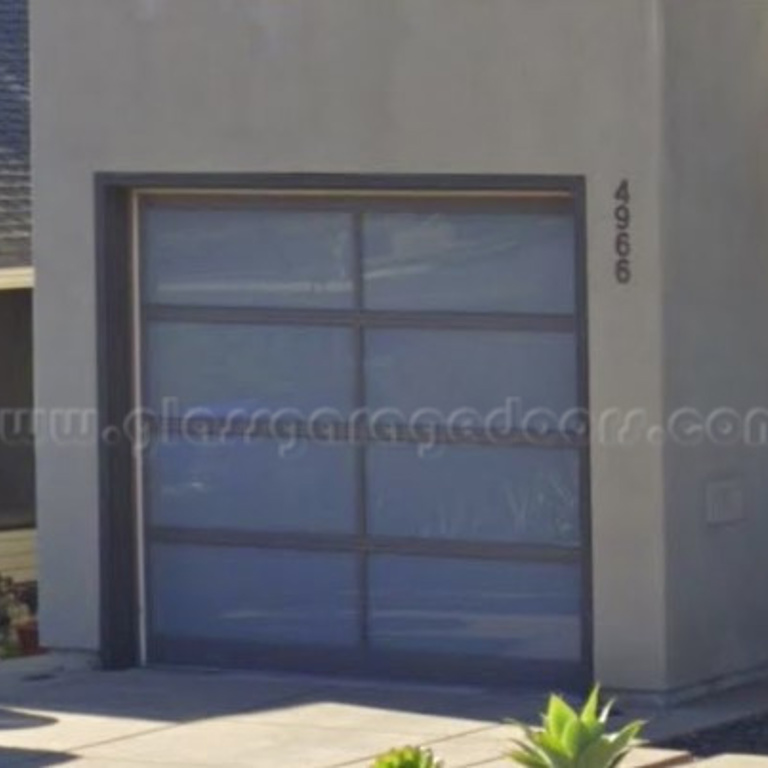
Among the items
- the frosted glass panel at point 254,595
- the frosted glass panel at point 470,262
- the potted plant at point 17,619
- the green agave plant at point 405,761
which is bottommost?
the potted plant at point 17,619

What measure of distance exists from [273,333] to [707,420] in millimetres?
2308

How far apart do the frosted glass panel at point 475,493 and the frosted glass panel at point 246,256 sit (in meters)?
0.91

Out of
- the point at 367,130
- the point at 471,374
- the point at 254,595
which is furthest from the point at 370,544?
the point at 367,130

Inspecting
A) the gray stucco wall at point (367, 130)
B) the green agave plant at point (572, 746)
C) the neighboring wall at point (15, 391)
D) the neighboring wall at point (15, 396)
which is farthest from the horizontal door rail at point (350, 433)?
the neighboring wall at point (15, 391)

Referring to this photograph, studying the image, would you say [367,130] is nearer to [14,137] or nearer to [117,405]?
[117,405]

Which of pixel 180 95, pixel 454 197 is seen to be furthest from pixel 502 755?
pixel 180 95

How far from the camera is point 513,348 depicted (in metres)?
12.6

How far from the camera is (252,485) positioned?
13.3 meters

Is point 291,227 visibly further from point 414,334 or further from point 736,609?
point 736,609

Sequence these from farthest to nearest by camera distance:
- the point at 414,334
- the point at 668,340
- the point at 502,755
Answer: the point at 414,334 < the point at 668,340 < the point at 502,755

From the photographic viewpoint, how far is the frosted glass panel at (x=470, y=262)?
12.5 metres

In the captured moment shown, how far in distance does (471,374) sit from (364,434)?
0.66m

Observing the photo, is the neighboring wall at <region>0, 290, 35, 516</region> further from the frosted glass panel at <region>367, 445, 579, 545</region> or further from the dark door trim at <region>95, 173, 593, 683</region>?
the frosted glass panel at <region>367, 445, 579, 545</region>

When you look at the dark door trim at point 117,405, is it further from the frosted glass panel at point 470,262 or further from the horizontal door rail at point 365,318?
the frosted glass panel at point 470,262
